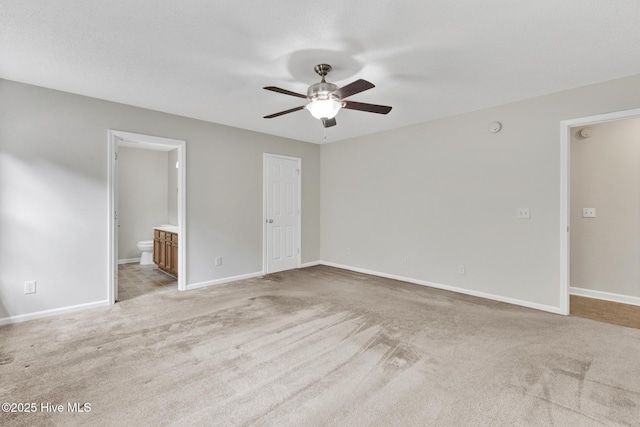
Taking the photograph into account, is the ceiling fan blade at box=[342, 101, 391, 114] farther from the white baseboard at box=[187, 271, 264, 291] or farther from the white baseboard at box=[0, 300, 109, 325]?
the white baseboard at box=[0, 300, 109, 325]

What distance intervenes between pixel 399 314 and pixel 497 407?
1.54 metres

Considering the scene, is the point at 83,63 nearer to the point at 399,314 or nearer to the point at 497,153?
the point at 399,314

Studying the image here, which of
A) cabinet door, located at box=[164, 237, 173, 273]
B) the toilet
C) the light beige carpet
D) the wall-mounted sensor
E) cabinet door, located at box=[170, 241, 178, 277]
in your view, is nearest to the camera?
the light beige carpet

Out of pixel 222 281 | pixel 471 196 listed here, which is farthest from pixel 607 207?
pixel 222 281

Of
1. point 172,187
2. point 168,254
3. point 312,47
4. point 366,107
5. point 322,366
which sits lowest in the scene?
point 322,366

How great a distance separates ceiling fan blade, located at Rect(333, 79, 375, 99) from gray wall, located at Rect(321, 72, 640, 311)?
7.86ft

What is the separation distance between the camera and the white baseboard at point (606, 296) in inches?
147

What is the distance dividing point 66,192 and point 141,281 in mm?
1965

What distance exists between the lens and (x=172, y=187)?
6.73 metres

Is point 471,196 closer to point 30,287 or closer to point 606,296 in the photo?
point 606,296

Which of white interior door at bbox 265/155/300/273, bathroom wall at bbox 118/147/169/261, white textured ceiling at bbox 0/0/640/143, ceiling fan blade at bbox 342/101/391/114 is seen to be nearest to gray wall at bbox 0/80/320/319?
white textured ceiling at bbox 0/0/640/143

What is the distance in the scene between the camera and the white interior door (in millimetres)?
5293

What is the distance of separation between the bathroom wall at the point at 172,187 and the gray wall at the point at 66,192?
2540mm

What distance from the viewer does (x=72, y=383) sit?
2039 mm
